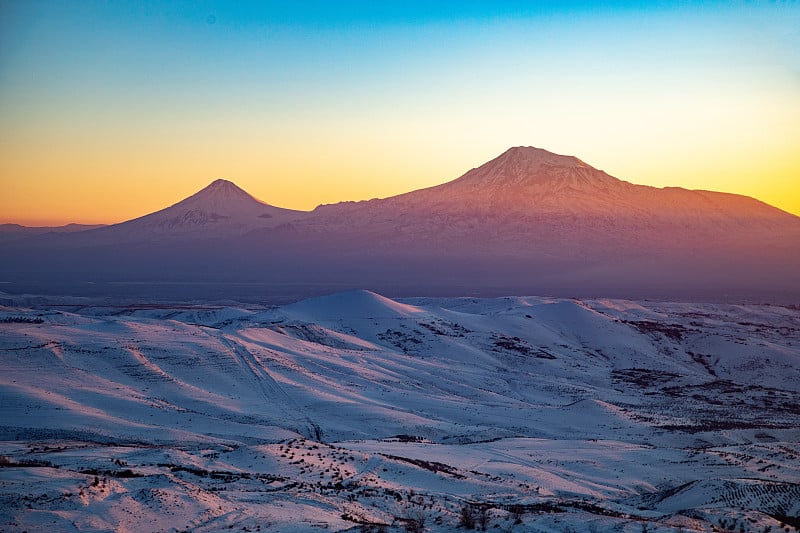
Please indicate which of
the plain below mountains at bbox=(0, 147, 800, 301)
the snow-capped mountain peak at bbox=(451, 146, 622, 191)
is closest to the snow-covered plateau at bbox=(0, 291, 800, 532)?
the plain below mountains at bbox=(0, 147, 800, 301)

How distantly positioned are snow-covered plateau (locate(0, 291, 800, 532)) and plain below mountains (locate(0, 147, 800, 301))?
56.0 metres

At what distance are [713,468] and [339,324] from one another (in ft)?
125

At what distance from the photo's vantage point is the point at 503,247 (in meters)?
157

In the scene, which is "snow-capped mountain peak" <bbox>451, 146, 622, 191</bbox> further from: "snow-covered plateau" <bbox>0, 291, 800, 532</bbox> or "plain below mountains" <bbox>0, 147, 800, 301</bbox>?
"snow-covered plateau" <bbox>0, 291, 800, 532</bbox>

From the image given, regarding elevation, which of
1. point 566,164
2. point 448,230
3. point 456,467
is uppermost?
point 566,164

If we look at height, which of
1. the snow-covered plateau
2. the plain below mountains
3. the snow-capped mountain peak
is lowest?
the snow-covered plateau

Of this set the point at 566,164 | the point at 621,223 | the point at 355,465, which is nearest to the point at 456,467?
the point at 355,465

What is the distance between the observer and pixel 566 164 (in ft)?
616

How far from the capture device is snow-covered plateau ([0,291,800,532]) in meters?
15.1

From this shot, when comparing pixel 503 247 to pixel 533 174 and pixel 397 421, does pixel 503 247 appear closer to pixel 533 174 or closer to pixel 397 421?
pixel 533 174

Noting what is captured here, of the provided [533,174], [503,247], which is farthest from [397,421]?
[533,174]

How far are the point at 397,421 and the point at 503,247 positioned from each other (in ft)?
422

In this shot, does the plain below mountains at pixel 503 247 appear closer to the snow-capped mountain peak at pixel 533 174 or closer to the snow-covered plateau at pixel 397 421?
the snow-capped mountain peak at pixel 533 174

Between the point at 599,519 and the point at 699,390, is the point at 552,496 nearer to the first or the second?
the point at 599,519
